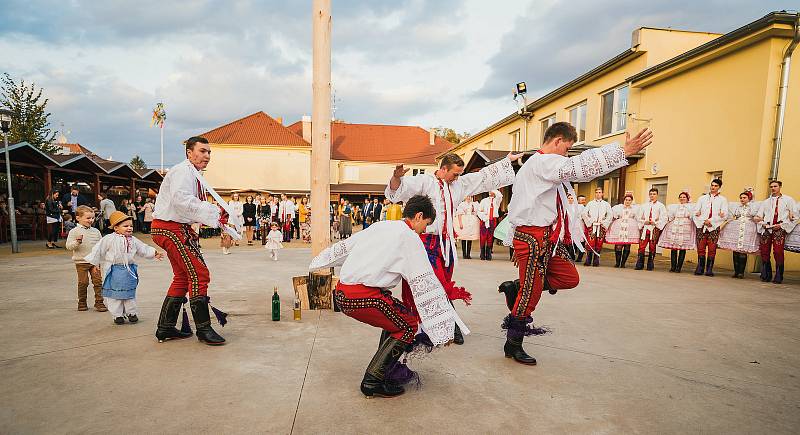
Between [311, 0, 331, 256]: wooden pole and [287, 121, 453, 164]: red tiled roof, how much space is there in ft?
111

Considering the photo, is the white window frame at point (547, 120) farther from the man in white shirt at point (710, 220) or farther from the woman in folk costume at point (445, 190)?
the woman in folk costume at point (445, 190)

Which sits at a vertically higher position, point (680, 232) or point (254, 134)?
point (254, 134)

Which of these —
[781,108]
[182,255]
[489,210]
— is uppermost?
[781,108]

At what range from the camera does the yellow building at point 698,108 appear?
9.41m

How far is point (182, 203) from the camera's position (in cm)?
372

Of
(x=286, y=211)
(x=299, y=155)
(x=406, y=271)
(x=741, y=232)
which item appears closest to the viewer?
(x=406, y=271)

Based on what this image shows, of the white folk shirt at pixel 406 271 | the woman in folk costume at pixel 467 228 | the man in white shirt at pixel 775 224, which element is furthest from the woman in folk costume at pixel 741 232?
the white folk shirt at pixel 406 271

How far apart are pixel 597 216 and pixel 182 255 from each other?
9.87m

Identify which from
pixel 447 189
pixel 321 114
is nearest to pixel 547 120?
pixel 321 114

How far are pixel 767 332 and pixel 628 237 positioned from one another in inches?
228

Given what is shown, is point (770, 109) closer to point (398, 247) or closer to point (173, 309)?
point (398, 247)

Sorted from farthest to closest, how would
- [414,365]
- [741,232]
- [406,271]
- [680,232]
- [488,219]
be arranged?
[488,219] → [680,232] → [741,232] → [414,365] → [406,271]

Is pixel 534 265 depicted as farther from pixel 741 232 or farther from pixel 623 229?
pixel 623 229

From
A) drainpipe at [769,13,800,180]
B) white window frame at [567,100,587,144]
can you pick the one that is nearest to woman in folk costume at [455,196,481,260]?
drainpipe at [769,13,800,180]
